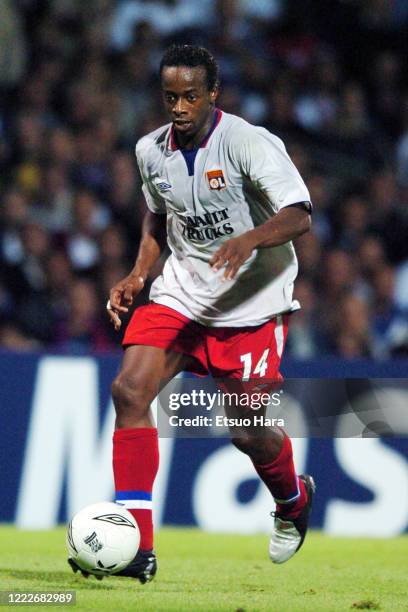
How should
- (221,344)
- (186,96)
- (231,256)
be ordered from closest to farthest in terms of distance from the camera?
(231,256)
(186,96)
(221,344)

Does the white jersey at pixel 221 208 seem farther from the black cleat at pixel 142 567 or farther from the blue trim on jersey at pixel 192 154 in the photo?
the black cleat at pixel 142 567

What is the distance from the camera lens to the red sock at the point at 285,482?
241 inches

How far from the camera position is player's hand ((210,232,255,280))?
4988mm

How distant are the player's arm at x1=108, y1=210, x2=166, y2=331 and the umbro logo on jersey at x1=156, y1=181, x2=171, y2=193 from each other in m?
0.29

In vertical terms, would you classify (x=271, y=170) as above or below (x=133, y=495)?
above

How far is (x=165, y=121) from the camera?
431 inches

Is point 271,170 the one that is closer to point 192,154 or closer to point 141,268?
point 192,154

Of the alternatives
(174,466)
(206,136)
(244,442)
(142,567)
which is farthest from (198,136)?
(174,466)

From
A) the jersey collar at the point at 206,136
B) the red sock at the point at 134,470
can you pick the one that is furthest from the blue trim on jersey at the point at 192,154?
the red sock at the point at 134,470

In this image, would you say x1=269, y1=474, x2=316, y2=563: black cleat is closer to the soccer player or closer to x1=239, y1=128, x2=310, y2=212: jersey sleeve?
the soccer player

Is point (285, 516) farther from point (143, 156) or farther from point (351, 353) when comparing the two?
point (351, 353)

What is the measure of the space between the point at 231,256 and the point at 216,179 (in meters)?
0.76

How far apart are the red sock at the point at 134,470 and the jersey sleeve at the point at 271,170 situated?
1.13 metres

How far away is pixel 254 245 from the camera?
518 cm
